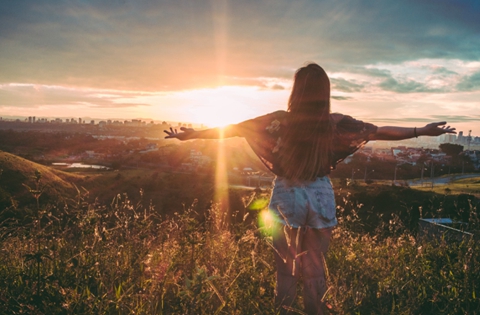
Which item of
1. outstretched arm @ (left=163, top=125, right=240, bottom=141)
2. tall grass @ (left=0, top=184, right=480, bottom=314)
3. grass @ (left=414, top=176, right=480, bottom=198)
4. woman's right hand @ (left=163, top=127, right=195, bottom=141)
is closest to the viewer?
tall grass @ (left=0, top=184, right=480, bottom=314)

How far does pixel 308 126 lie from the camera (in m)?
2.54

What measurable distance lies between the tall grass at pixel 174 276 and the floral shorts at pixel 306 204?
1.01 ft

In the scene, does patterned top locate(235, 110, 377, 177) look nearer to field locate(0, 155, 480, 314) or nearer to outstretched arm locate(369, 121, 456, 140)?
outstretched arm locate(369, 121, 456, 140)

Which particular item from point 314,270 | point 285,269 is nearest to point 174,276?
point 285,269

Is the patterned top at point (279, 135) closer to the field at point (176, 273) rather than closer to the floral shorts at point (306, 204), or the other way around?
the floral shorts at point (306, 204)

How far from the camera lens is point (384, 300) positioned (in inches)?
107

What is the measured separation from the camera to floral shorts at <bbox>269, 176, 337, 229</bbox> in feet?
8.06

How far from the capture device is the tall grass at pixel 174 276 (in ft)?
6.91

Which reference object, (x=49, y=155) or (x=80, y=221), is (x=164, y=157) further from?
(x=80, y=221)

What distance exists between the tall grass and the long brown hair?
619 millimetres

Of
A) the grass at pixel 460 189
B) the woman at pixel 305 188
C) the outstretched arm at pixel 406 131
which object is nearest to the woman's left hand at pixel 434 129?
the outstretched arm at pixel 406 131

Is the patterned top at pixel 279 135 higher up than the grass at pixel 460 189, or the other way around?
the patterned top at pixel 279 135

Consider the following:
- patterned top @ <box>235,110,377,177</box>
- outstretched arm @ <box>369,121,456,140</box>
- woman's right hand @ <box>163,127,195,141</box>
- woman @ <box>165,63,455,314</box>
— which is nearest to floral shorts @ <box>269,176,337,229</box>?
woman @ <box>165,63,455,314</box>

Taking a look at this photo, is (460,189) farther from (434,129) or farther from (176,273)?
(176,273)
